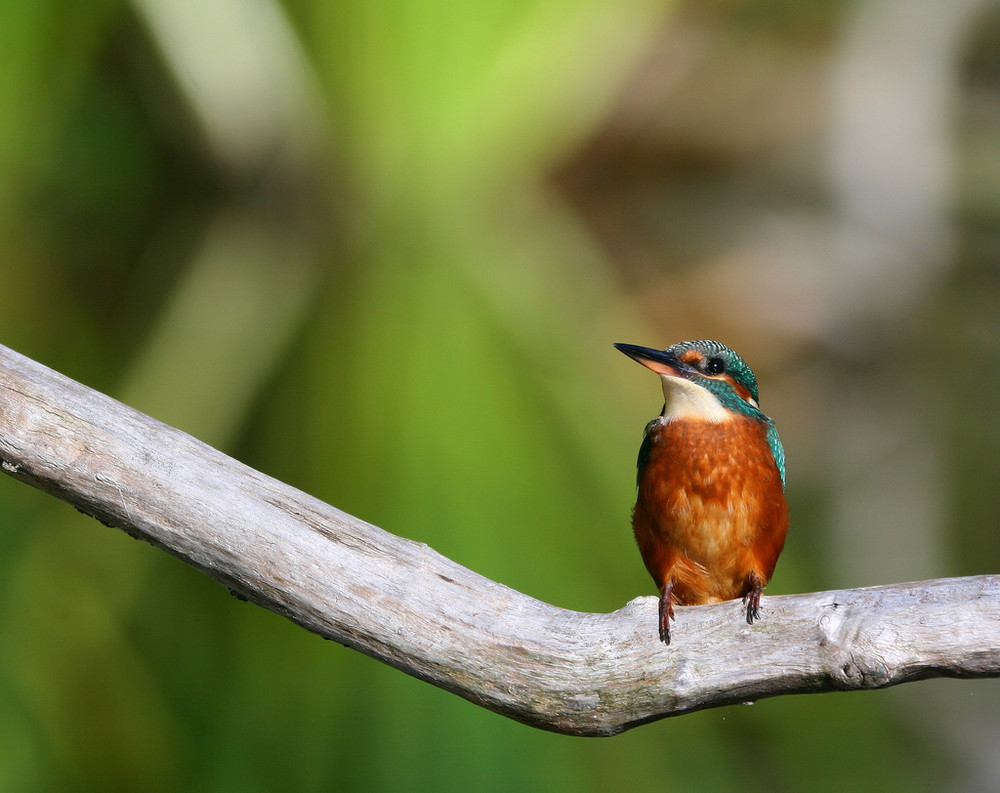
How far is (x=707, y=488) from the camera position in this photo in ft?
4.99

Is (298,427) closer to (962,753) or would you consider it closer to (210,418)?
(210,418)

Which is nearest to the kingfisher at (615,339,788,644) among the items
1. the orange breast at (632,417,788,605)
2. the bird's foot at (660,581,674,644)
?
the orange breast at (632,417,788,605)

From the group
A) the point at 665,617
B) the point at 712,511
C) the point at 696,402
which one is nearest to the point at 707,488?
the point at 712,511

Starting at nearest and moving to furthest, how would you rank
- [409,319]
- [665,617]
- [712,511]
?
[665,617], [712,511], [409,319]

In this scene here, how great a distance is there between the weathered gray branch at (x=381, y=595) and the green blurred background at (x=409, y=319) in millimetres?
951

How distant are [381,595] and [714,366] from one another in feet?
2.34

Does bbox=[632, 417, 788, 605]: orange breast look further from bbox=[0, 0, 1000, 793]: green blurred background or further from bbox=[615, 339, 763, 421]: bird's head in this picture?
bbox=[0, 0, 1000, 793]: green blurred background

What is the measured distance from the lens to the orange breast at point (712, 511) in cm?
150

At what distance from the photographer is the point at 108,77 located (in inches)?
112

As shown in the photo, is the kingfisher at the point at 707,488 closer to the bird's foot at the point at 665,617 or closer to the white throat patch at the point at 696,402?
the white throat patch at the point at 696,402

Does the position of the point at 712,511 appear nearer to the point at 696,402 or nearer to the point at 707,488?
the point at 707,488

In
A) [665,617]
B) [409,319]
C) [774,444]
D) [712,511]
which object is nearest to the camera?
[665,617]

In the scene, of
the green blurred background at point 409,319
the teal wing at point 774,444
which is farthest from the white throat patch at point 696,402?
the green blurred background at point 409,319

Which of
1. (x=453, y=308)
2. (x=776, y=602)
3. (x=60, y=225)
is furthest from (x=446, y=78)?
(x=776, y=602)
